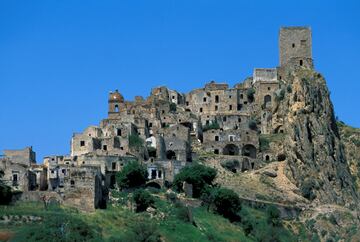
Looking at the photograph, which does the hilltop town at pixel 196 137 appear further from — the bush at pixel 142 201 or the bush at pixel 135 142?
the bush at pixel 142 201

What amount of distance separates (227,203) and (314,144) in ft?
59.0

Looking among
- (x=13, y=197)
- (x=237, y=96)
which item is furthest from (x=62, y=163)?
(x=237, y=96)

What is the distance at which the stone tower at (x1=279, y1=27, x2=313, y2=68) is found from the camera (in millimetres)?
129375

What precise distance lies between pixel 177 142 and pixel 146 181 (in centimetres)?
945

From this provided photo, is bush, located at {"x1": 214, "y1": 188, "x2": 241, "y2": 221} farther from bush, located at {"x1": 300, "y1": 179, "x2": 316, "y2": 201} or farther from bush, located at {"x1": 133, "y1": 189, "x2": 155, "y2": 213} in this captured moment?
bush, located at {"x1": 300, "y1": 179, "x2": 316, "y2": 201}

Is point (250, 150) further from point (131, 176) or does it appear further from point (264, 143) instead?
point (131, 176)

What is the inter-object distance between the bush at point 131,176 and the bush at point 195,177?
11.0ft

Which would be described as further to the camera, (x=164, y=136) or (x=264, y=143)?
(x=264, y=143)

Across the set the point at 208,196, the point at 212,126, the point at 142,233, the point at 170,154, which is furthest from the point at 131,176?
the point at 212,126

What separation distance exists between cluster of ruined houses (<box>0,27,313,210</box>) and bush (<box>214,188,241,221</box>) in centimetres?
591

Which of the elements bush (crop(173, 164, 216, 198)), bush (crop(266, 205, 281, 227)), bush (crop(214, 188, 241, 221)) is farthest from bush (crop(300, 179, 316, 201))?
bush (crop(173, 164, 216, 198))

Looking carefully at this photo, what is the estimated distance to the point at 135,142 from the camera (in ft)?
355

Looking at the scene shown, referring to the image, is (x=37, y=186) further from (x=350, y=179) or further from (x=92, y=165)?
(x=350, y=179)

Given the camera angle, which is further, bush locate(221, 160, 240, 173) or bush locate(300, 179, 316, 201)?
bush locate(221, 160, 240, 173)
